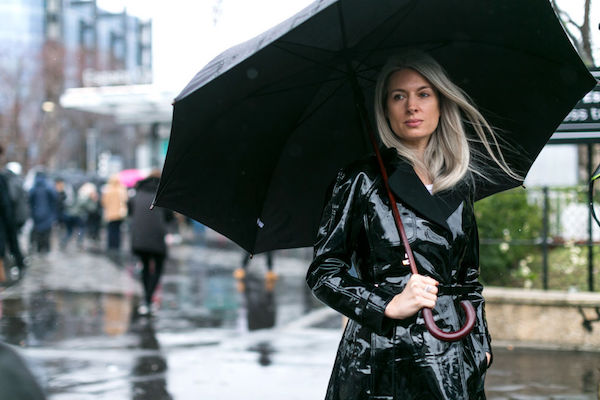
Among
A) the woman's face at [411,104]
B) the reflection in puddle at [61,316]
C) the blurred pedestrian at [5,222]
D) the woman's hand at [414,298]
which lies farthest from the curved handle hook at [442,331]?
the blurred pedestrian at [5,222]

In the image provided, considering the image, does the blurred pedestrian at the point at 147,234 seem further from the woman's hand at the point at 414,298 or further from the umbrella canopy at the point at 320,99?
the woman's hand at the point at 414,298

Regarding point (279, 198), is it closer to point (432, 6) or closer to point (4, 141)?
point (432, 6)

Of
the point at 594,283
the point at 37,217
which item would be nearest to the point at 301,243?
the point at 594,283

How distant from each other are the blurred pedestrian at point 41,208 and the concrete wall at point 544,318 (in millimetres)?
12197

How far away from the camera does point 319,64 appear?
301 centimetres

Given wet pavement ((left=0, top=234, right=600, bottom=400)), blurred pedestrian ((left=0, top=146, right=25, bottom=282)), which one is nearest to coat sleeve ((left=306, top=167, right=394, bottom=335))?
wet pavement ((left=0, top=234, right=600, bottom=400))

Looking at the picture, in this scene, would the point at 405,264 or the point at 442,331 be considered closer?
the point at 442,331

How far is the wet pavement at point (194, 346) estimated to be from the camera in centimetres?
617

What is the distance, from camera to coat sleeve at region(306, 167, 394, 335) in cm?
249

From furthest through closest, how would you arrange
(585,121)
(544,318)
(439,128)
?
(544,318), (585,121), (439,128)

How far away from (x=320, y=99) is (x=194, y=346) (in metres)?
5.20

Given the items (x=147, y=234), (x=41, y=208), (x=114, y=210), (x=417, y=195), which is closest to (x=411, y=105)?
(x=417, y=195)

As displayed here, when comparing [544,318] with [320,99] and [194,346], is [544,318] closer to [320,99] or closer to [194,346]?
[194,346]

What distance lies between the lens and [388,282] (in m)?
2.57
